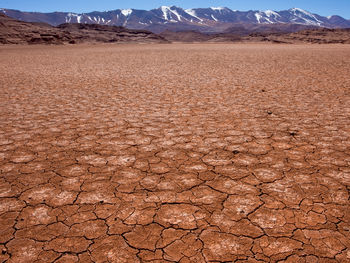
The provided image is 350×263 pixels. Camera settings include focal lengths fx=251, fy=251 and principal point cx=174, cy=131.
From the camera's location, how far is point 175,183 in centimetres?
242

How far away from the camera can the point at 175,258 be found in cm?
161

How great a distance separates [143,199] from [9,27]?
145ft

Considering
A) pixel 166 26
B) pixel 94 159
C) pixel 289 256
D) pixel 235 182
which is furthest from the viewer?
pixel 166 26

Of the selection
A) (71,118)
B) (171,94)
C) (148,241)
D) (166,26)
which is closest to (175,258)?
(148,241)

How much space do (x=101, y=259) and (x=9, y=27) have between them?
44627 mm

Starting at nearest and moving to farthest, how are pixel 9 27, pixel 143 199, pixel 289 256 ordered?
pixel 289 256 → pixel 143 199 → pixel 9 27

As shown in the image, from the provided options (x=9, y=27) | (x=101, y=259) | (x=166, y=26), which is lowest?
(x=101, y=259)

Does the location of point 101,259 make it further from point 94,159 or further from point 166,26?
point 166,26

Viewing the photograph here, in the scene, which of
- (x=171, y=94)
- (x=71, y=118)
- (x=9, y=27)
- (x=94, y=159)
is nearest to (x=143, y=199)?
(x=94, y=159)

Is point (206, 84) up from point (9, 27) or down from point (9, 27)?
down

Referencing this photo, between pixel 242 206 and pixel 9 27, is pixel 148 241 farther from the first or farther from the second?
pixel 9 27

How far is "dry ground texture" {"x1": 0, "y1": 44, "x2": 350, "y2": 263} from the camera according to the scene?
170 cm

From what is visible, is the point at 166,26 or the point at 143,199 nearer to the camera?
the point at 143,199

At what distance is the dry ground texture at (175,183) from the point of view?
66.9 inches
